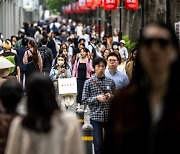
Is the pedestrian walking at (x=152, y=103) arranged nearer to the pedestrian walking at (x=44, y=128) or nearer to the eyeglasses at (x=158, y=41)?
the eyeglasses at (x=158, y=41)

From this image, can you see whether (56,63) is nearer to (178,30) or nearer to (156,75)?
(178,30)

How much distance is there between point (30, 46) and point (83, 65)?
6.25 feet

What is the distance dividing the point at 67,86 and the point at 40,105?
38.6 ft

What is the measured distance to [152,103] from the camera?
5273mm

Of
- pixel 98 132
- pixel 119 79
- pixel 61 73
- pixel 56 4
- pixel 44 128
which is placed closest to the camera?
pixel 44 128

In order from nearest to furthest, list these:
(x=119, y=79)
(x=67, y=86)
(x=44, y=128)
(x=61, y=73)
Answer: (x=44, y=128) < (x=119, y=79) < (x=67, y=86) < (x=61, y=73)

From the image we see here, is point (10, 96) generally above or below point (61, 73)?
above

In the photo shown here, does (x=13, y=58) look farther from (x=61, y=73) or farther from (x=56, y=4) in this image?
(x=56, y=4)

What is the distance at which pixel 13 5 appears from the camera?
56812 mm

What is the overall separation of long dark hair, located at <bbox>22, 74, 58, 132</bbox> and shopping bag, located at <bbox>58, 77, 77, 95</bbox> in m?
11.6

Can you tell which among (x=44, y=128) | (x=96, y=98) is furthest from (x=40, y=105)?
(x=96, y=98)

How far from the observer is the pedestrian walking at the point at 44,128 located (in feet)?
18.2

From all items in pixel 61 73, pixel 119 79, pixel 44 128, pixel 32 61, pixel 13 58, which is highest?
pixel 44 128

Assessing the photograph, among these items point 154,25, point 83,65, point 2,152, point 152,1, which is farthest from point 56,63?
point 152,1
